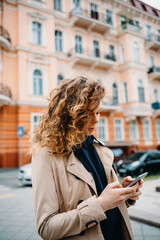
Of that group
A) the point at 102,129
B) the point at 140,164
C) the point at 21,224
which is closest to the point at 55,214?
the point at 21,224

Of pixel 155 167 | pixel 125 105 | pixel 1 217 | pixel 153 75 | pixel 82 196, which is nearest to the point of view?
pixel 82 196

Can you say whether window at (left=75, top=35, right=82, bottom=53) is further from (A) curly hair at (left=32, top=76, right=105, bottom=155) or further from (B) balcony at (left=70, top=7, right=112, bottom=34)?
(A) curly hair at (left=32, top=76, right=105, bottom=155)

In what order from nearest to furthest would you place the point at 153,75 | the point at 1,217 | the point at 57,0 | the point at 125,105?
the point at 1,217
the point at 57,0
the point at 125,105
the point at 153,75

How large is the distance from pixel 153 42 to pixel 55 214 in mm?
23320

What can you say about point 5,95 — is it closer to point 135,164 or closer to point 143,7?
point 135,164

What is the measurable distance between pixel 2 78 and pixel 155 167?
1175 cm

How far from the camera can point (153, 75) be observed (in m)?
20.5

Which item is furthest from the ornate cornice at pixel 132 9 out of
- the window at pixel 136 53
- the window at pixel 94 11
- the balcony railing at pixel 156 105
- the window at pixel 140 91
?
the balcony railing at pixel 156 105

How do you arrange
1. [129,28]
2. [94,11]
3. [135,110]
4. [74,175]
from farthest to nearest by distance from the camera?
[129,28] < [94,11] < [135,110] < [74,175]

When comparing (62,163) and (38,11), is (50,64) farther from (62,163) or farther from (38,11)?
(62,163)

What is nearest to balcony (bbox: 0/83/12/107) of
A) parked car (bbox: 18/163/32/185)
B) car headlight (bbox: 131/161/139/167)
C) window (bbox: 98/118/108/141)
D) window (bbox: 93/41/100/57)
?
parked car (bbox: 18/163/32/185)

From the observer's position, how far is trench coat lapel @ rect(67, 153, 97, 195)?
1222 millimetres

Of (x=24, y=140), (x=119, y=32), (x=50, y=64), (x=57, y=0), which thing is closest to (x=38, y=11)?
(x=57, y=0)

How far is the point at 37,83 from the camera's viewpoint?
48.2ft
